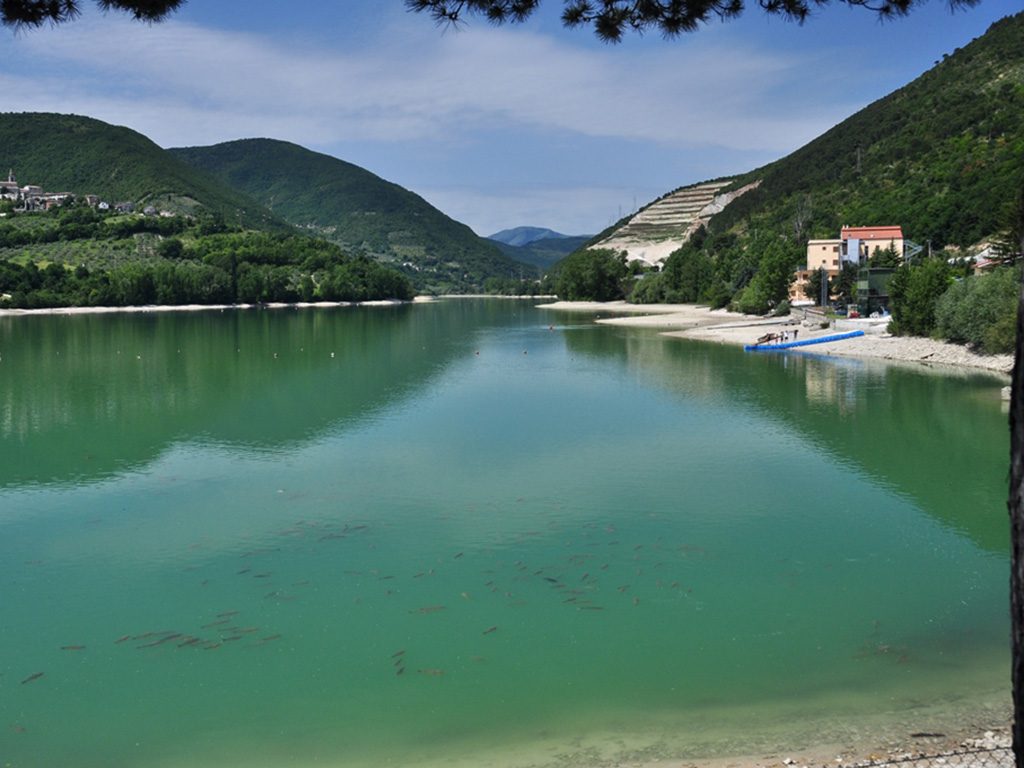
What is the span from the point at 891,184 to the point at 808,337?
58391mm

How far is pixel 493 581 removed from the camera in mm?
13852

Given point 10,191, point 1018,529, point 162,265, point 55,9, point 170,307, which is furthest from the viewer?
point 10,191

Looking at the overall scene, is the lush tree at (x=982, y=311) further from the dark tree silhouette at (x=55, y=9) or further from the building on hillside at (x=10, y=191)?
the building on hillside at (x=10, y=191)

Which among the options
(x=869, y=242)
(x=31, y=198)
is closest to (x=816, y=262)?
(x=869, y=242)

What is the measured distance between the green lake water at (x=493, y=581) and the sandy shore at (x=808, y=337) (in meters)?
11.6

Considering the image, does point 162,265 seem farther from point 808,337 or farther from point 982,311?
point 982,311

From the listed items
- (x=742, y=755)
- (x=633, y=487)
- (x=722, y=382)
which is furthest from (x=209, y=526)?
(x=722, y=382)

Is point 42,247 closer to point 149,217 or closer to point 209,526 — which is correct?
point 149,217

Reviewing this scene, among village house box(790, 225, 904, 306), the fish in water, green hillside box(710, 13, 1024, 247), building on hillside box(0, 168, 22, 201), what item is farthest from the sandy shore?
building on hillside box(0, 168, 22, 201)

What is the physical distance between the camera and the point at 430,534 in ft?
54.1

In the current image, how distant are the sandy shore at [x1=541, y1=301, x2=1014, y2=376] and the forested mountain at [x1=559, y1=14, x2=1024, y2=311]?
4970 mm

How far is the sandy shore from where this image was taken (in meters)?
42.3

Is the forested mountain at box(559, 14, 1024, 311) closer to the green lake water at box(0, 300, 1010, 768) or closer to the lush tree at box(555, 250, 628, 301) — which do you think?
the lush tree at box(555, 250, 628, 301)

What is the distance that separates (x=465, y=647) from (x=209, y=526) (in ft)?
25.9
